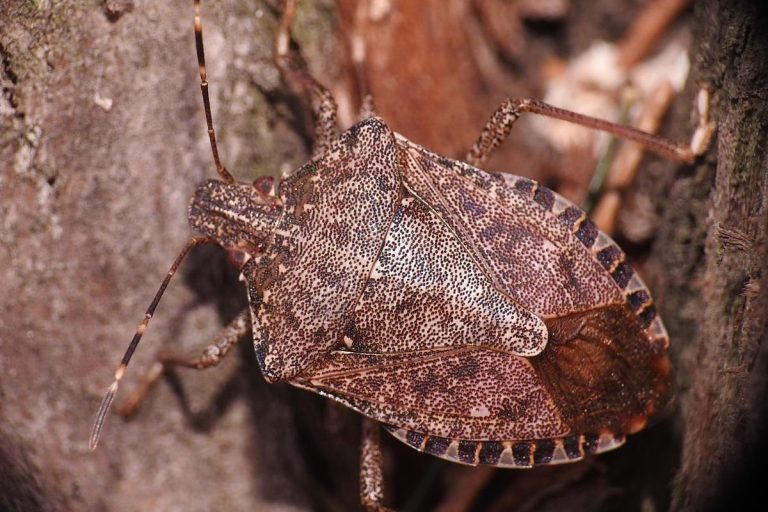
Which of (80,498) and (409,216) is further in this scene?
(80,498)

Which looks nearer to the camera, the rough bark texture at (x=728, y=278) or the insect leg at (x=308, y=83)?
the rough bark texture at (x=728, y=278)

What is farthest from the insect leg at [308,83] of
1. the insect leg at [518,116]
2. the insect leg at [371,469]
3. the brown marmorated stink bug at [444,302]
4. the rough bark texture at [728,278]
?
the rough bark texture at [728,278]

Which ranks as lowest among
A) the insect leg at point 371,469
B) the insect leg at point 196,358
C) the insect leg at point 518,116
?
the insect leg at point 371,469

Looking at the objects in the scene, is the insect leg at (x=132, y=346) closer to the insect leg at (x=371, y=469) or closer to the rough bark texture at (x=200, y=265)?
the rough bark texture at (x=200, y=265)

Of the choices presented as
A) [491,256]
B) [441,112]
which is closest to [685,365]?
[491,256]

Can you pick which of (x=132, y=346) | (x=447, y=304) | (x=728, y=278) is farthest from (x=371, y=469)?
(x=728, y=278)

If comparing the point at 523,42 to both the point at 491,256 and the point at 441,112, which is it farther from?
the point at 491,256

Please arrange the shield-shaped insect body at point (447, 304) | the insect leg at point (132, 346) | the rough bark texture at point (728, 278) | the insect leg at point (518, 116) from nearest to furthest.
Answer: the rough bark texture at point (728, 278) < the shield-shaped insect body at point (447, 304) < the insect leg at point (132, 346) < the insect leg at point (518, 116)

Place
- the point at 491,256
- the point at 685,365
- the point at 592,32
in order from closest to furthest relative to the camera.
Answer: the point at 491,256, the point at 685,365, the point at 592,32
